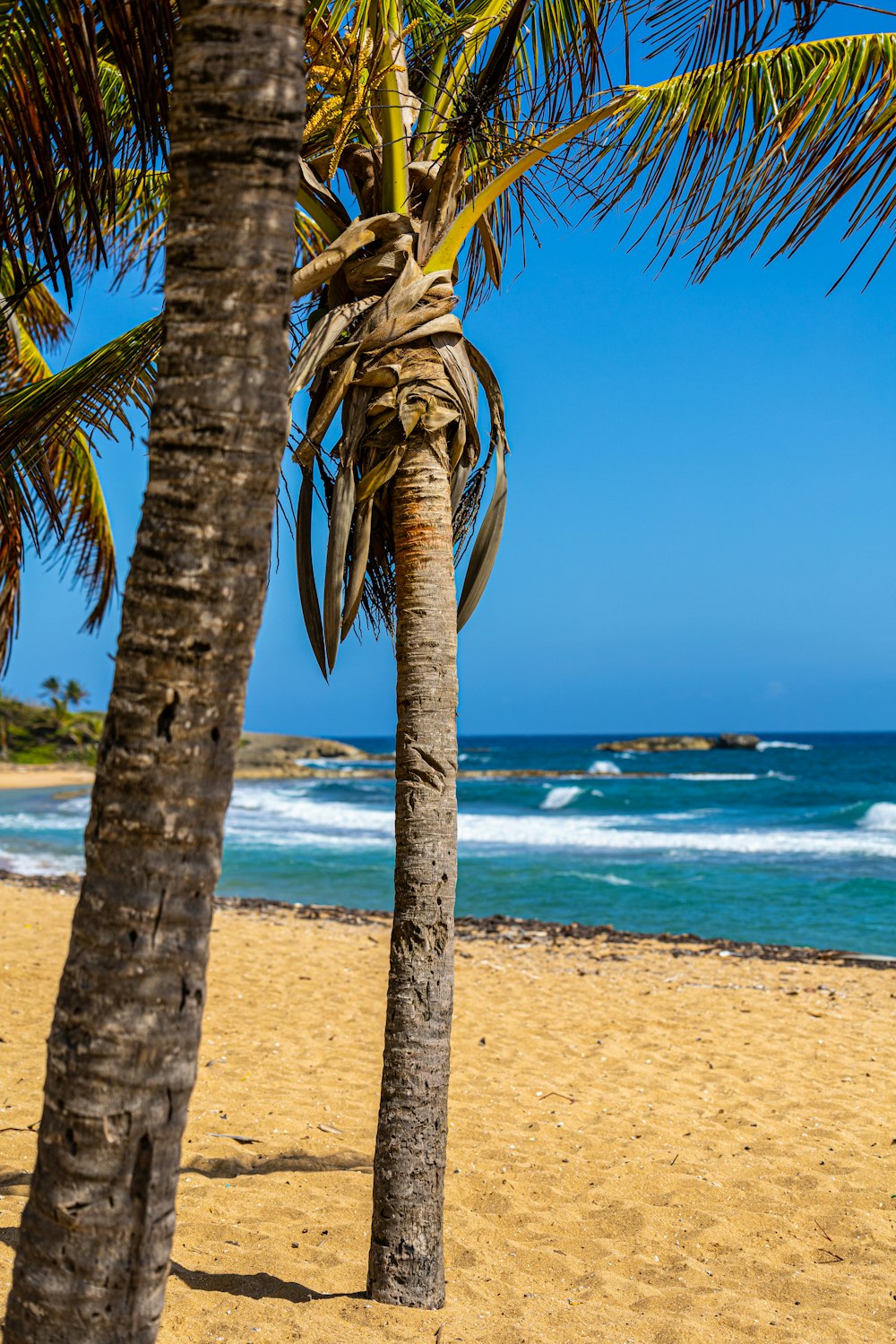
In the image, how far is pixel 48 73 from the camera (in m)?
2.84

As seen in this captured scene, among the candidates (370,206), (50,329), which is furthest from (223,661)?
(50,329)

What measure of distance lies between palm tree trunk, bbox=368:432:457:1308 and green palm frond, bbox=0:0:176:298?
5.02 feet

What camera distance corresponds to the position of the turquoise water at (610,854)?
→ 1435 cm

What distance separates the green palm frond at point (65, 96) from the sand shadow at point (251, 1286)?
3.26m

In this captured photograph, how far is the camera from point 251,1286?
3.46m

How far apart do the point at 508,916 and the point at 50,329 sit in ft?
29.9

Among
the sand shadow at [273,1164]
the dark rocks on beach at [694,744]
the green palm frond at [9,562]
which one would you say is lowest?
the sand shadow at [273,1164]

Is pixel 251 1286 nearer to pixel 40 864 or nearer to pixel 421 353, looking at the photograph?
pixel 421 353

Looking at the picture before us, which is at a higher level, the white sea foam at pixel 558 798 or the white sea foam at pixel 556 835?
the white sea foam at pixel 558 798

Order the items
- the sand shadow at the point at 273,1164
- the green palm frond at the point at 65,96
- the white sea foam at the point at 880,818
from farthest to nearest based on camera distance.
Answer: the white sea foam at the point at 880,818, the sand shadow at the point at 273,1164, the green palm frond at the point at 65,96

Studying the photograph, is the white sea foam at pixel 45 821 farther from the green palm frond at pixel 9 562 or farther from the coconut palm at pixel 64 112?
the coconut palm at pixel 64 112

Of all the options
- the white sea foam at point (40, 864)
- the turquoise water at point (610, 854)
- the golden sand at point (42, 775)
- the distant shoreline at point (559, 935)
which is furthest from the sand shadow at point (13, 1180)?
the golden sand at point (42, 775)

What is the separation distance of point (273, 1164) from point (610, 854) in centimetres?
1678

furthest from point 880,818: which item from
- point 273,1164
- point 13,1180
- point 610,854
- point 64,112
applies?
point 64,112
